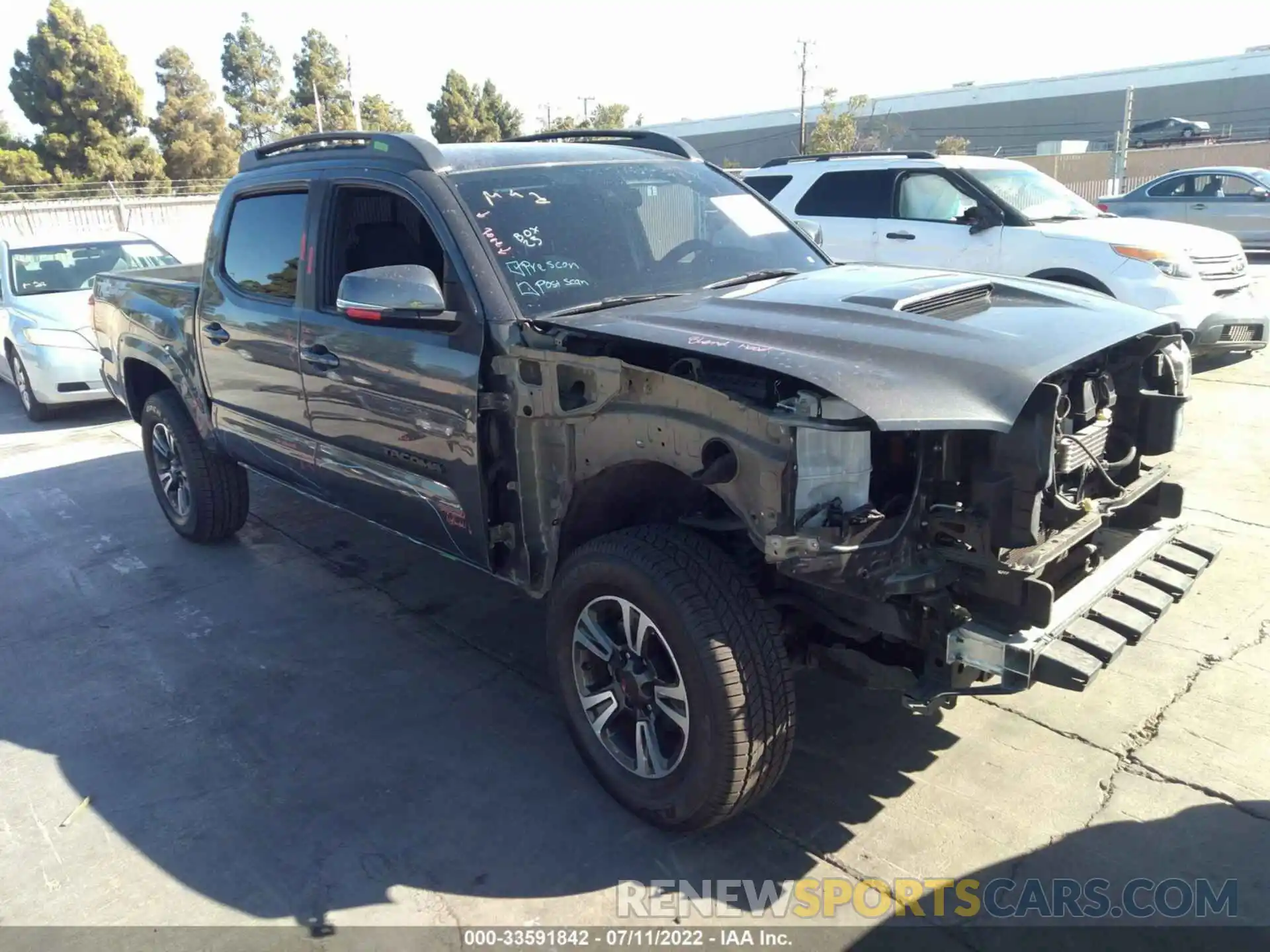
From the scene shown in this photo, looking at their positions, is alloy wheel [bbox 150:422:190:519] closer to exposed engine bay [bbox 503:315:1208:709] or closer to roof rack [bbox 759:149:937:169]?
exposed engine bay [bbox 503:315:1208:709]

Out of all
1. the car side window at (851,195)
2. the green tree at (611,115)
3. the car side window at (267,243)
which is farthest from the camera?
the green tree at (611,115)

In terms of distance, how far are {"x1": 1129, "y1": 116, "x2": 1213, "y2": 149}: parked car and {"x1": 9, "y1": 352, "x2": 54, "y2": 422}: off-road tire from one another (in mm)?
42802

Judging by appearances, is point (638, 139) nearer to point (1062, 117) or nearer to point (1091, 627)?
point (1091, 627)

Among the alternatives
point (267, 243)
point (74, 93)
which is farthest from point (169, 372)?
point (74, 93)

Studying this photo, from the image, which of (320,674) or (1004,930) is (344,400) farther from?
(1004,930)

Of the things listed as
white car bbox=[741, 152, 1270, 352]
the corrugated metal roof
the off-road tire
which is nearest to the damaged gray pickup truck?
white car bbox=[741, 152, 1270, 352]

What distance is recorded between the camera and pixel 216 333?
15.7 ft

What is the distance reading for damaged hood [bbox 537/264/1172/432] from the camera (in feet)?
8.10

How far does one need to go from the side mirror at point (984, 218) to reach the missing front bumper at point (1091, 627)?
571 cm

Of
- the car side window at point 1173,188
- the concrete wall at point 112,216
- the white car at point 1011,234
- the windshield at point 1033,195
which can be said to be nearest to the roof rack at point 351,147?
the white car at point 1011,234

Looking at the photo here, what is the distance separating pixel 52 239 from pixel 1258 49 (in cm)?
6317

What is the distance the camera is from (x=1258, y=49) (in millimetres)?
53906

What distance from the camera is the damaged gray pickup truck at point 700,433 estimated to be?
257cm

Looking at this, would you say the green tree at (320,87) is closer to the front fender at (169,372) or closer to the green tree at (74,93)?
the green tree at (74,93)
